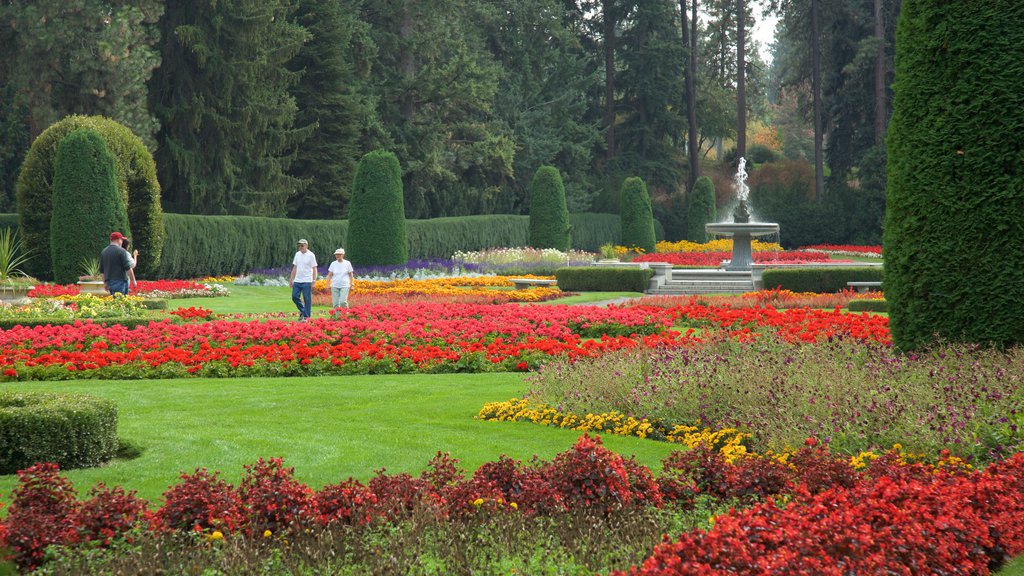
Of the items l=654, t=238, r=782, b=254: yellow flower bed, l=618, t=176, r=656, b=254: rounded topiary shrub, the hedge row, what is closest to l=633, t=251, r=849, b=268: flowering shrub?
l=618, t=176, r=656, b=254: rounded topiary shrub

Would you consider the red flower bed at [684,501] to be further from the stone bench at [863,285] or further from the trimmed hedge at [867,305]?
the stone bench at [863,285]

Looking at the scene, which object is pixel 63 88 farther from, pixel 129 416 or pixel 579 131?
pixel 579 131

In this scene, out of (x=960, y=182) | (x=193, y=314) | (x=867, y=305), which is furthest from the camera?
(x=867, y=305)

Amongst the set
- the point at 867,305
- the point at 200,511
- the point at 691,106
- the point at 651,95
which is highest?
the point at 651,95

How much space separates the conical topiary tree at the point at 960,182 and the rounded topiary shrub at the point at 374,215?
18.9 meters

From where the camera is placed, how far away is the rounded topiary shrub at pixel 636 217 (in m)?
39.5

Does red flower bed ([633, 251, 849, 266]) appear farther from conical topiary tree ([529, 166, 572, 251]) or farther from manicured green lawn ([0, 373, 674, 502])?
manicured green lawn ([0, 373, 674, 502])

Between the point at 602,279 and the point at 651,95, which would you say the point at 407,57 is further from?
the point at 602,279

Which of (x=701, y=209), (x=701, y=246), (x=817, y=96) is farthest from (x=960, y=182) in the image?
(x=817, y=96)

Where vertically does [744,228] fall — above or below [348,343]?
above

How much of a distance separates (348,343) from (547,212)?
2191 cm

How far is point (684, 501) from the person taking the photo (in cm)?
476

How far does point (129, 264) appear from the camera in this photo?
48.3ft

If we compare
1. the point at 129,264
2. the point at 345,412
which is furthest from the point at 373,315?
the point at 345,412
